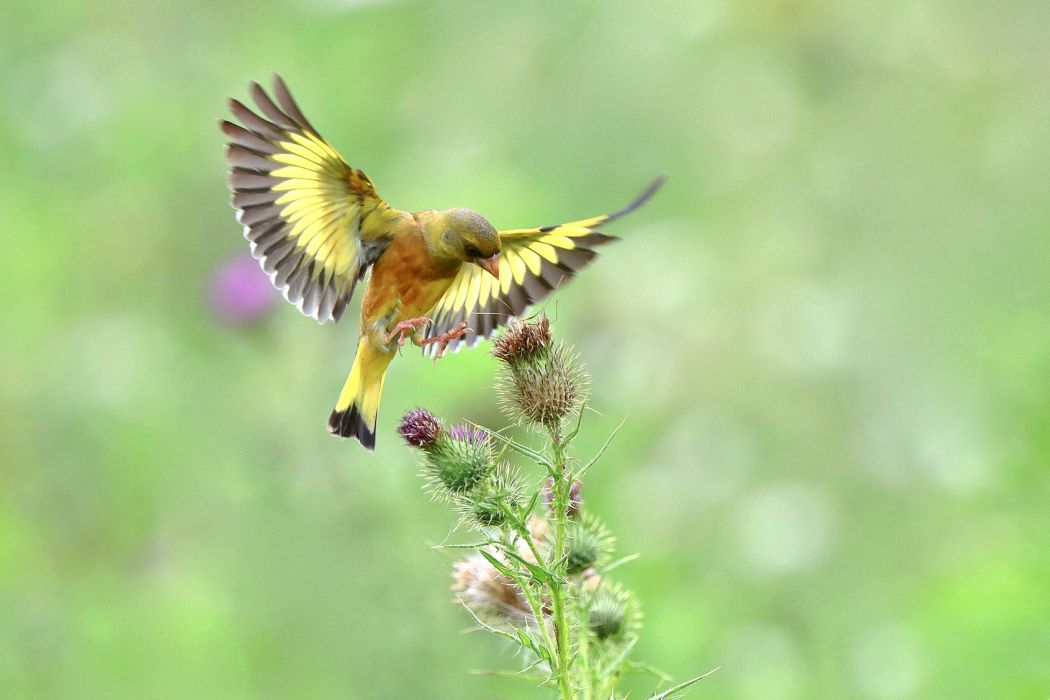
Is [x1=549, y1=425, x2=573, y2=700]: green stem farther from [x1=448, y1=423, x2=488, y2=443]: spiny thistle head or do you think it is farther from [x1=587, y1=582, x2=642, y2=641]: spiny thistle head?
[x1=448, y1=423, x2=488, y2=443]: spiny thistle head

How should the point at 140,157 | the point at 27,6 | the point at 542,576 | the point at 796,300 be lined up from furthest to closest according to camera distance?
the point at 27,6 < the point at 140,157 < the point at 796,300 < the point at 542,576

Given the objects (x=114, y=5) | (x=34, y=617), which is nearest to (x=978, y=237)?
(x=34, y=617)

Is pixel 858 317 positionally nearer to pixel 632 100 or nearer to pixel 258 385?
pixel 632 100

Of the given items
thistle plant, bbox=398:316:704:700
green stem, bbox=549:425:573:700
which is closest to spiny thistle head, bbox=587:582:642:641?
thistle plant, bbox=398:316:704:700

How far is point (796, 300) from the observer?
5969 mm

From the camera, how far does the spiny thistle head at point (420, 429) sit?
113 inches

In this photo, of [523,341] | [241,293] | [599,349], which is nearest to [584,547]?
[523,341]

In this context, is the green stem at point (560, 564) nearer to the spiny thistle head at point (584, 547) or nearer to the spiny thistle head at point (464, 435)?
the spiny thistle head at point (584, 547)

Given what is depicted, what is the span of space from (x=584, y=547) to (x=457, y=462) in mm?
325

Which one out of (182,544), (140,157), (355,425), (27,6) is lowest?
(355,425)

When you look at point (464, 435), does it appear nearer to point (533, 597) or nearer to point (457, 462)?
point (457, 462)

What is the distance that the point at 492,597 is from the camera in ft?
9.37

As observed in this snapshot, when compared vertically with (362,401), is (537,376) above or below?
below

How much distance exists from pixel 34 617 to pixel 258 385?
1.31 meters
